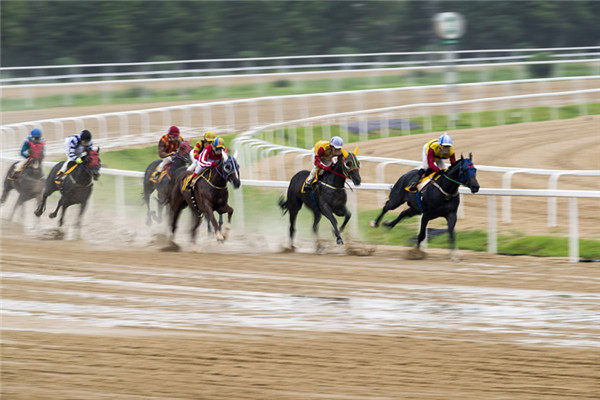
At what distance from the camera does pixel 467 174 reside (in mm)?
10594

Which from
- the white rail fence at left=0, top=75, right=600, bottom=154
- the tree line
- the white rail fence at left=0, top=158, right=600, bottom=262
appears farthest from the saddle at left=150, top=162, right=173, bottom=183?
the tree line

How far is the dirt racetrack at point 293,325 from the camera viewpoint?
5.31m

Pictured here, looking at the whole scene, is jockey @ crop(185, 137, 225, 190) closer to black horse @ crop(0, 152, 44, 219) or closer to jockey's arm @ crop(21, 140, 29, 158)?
black horse @ crop(0, 152, 44, 219)

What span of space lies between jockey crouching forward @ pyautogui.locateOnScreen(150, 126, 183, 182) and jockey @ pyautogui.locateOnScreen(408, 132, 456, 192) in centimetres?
413

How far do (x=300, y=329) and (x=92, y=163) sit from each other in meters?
7.50

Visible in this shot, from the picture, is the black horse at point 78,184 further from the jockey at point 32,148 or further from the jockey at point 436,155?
the jockey at point 436,155

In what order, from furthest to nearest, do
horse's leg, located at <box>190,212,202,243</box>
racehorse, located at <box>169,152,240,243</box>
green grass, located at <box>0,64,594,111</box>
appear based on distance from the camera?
green grass, located at <box>0,64,594,111</box>, horse's leg, located at <box>190,212,202,243</box>, racehorse, located at <box>169,152,240,243</box>

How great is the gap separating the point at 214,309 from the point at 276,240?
520cm

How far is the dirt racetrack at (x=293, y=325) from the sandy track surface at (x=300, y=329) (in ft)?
0.05

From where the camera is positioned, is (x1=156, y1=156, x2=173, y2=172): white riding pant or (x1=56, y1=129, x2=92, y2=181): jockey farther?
(x1=156, y1=156, x2=173, y2=172): white riding pant

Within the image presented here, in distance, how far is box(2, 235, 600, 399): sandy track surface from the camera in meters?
5.29

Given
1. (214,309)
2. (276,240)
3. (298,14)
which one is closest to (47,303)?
(214,309)

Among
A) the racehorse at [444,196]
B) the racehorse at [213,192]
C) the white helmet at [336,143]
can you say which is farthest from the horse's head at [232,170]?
the racehorse at [444,196]

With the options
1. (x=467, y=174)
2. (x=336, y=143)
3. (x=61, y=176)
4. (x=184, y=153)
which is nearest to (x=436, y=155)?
(x=467, y=174)
